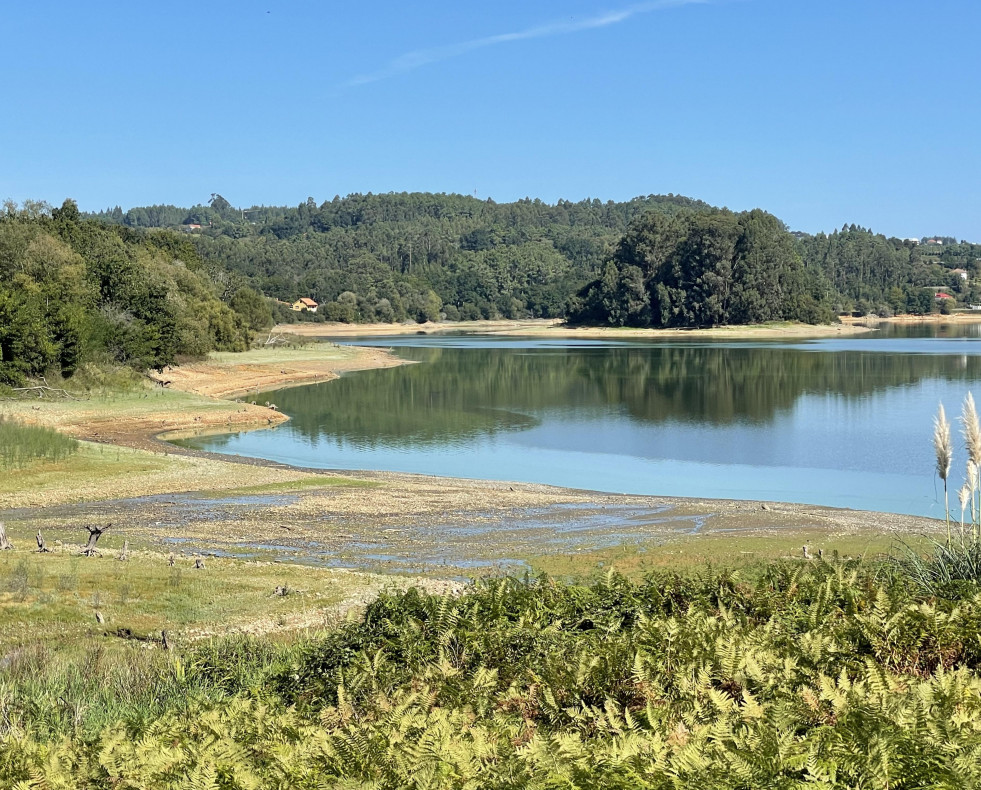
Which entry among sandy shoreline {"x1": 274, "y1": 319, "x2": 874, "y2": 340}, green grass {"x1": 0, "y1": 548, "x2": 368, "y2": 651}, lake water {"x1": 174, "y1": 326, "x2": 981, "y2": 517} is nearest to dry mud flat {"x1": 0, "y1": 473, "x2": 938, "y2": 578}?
green grass {"x1": 0, "y1": 548, "x2": 368, "y2": 651}

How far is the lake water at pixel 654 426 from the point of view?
111 ft

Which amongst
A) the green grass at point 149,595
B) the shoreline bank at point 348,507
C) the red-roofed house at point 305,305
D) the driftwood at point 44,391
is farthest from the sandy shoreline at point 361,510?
the red-roofed house at point 305,305

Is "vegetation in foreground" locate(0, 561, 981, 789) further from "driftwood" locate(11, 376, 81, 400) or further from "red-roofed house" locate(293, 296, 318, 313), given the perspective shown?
"red-roofed house" locate(293, 296, 318, 313)

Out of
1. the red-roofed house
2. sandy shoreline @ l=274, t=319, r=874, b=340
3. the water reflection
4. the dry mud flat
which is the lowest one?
the dry mud flat

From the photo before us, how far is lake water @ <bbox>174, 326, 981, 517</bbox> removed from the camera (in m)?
33.7

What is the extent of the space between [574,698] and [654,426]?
42.2 m

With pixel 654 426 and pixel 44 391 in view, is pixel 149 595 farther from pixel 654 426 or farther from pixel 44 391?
pixel 44 391

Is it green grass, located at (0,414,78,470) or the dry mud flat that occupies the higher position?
green grass, located at (0,414,78,470)

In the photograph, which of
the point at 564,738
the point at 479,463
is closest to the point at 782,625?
the point at 564,738

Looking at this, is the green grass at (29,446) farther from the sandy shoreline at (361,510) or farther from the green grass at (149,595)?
the green grass at (149,595)

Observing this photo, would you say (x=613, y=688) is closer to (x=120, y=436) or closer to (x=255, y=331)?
(x=120, y=436)

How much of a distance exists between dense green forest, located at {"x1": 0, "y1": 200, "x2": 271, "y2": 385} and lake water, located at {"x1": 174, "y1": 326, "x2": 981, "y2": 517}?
8.19 meters

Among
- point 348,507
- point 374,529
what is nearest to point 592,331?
point 348,507

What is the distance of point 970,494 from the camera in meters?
9.17
